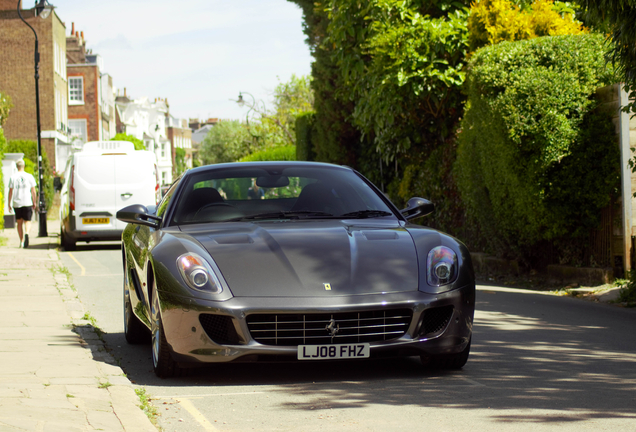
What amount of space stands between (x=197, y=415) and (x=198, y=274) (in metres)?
0.99

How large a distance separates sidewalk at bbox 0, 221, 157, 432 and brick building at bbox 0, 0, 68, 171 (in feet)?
149

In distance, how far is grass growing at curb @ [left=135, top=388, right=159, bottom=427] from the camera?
4.88m

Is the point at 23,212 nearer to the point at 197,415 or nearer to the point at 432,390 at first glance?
the point at 197,415

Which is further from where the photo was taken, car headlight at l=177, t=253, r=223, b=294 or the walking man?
the walking man

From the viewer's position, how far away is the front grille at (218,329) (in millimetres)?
5457

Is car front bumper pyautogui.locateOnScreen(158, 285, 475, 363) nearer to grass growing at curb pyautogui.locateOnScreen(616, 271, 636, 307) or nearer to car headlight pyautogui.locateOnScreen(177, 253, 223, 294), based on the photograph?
car headlight pyautogui.locateOnScreen(177, 253, 223, 294)

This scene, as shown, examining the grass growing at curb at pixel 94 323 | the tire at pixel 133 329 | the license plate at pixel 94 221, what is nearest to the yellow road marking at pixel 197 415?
the tire at pixel 133 329

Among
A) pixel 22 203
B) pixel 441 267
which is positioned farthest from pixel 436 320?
pixel 22 203

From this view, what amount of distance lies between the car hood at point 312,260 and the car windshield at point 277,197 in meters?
0.61

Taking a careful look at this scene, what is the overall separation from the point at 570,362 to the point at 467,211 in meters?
8.21

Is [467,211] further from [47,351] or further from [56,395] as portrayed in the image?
[56,395]

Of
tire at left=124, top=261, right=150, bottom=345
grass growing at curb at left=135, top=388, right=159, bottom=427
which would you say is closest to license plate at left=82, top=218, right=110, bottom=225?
tire at left=124, top=261, right=150, bottom=345

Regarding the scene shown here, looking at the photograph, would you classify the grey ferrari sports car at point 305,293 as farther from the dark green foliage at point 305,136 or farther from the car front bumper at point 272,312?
the dark green foliage at point 305,136

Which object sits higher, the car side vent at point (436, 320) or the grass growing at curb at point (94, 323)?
the car side vent at point (436, 320)
